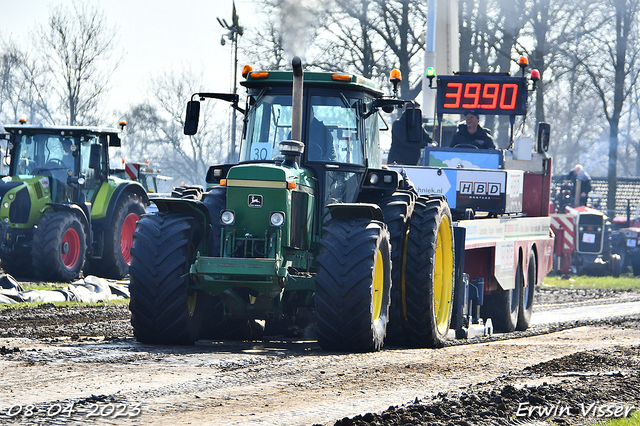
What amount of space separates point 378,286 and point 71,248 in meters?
10.1

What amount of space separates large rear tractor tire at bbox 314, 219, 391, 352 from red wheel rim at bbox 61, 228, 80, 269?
391 inches

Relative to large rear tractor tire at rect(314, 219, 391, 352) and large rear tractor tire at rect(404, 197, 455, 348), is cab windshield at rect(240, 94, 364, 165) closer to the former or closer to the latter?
large rear tractor tire at rect(404, 197, 455, 348)

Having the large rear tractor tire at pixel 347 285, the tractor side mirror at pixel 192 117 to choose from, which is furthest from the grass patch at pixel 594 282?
the large rear tractor tire at pixel 347 285

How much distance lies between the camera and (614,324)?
43.5 feet

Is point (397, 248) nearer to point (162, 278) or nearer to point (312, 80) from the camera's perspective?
point (312, 80)

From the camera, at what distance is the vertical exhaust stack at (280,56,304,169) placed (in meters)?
8.54

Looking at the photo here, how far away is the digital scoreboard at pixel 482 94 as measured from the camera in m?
15.1

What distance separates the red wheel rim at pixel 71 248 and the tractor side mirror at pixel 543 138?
8129 millimetres

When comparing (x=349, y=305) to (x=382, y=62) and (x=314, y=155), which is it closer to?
(x=314, y=155)

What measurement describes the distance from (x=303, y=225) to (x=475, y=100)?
7.35 meters

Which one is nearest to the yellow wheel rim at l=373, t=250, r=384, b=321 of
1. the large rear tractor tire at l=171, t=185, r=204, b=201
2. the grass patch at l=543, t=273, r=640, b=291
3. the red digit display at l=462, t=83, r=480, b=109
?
the large rear tractor tire at l=171, t=185, r=204, b=201

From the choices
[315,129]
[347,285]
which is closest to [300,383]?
[347,285]

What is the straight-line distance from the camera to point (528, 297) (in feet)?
45.6

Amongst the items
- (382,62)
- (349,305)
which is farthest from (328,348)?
(382,62)
